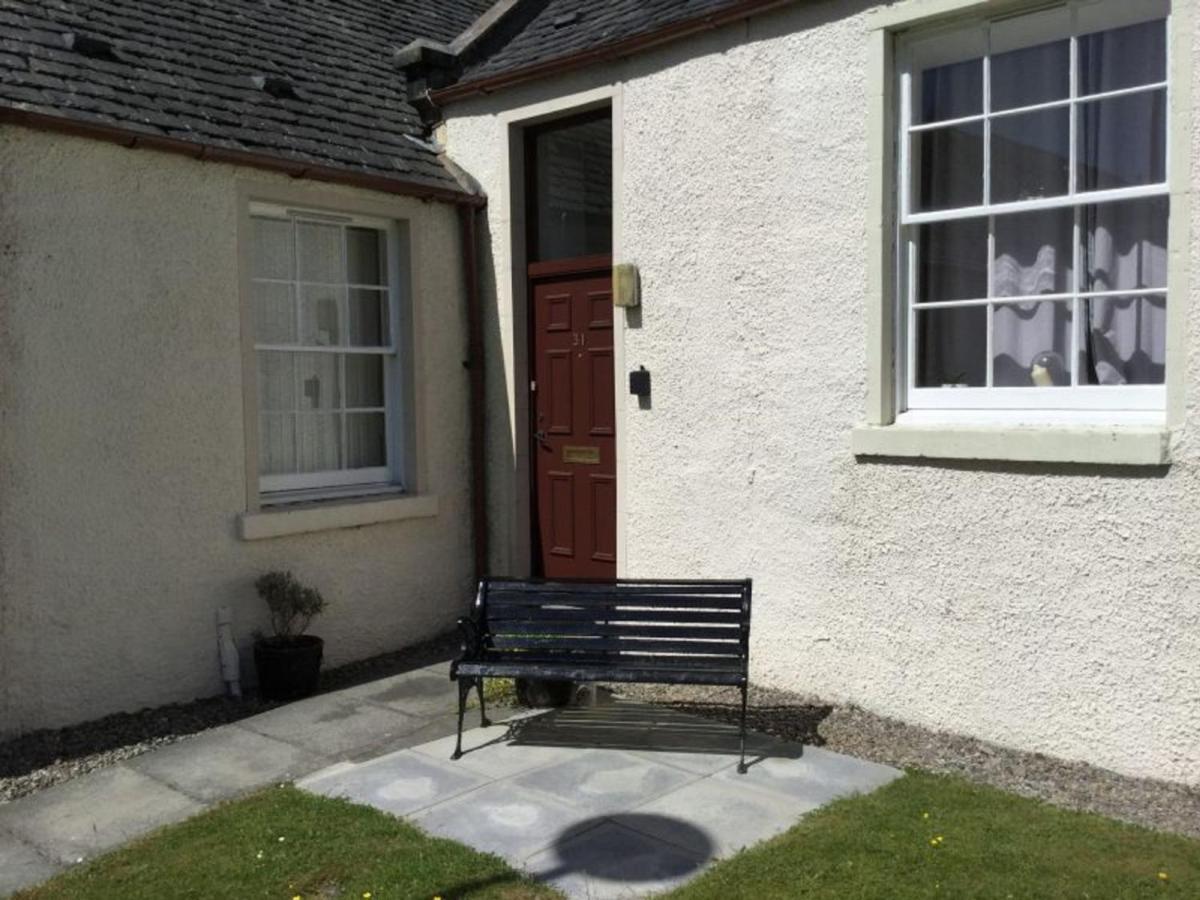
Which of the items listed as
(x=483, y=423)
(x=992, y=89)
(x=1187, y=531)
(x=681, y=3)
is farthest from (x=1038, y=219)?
(x=483, y=423)

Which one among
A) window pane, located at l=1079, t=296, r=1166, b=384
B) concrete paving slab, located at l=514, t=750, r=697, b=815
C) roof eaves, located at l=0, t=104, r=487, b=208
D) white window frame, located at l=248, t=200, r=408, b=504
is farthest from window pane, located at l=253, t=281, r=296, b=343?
window pane, located at l=1079, t=296, r=1166, b=384

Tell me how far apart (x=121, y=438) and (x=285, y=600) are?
1.40 metres

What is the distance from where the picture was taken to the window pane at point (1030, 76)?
18.0 feet

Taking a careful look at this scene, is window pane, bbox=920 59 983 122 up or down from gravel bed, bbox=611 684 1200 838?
up

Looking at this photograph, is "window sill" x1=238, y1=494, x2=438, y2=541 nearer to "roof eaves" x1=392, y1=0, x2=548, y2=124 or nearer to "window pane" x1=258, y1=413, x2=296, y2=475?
"window pane" x1=258, y1=413, x2=296, y2=475

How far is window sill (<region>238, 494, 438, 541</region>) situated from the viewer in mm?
6949

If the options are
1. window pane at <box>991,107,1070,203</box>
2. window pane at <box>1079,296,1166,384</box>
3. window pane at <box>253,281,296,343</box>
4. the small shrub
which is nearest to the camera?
window pane at <box>1079,296,1166,384</box>

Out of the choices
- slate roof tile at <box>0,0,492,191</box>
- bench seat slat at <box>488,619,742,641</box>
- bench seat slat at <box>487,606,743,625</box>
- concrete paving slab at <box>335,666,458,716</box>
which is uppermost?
slate roof tile at <box>0,0,492,191</box>

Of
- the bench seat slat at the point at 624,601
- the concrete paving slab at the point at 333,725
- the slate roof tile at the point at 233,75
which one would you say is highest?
the slate roof tile at the point at 233,75

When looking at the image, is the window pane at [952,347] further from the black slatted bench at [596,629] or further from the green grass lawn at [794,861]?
the green grass lawn at [794,861]

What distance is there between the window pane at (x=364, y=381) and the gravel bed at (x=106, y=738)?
6.44 feet

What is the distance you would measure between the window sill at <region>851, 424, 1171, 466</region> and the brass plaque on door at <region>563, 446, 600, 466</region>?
2246mm

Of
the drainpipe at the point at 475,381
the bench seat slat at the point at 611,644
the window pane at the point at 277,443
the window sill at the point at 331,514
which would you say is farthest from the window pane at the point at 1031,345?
the window pane at the point at 277,443

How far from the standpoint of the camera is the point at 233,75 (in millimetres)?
7434
